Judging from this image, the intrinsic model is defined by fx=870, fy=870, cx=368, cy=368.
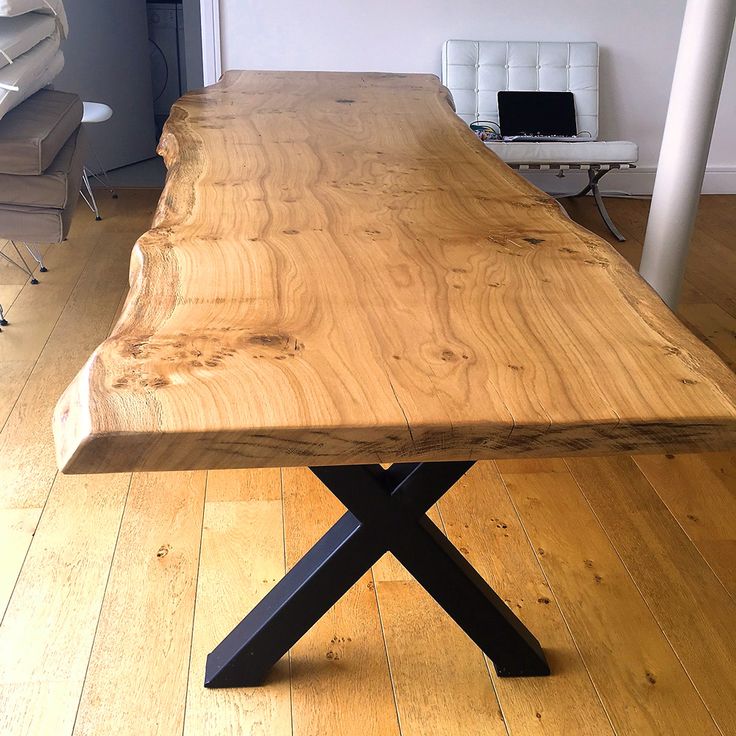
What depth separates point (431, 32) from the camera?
13.4 ft

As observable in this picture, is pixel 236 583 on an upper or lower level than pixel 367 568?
lower

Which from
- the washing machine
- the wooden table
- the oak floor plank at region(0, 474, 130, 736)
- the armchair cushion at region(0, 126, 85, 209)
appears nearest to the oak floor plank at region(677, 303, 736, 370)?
the wooden table

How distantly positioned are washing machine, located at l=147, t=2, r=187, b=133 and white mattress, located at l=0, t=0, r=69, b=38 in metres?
2.34

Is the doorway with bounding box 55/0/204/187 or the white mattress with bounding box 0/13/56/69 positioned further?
the doorway with bounding box 55/0/204/187

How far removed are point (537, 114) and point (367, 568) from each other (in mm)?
3219

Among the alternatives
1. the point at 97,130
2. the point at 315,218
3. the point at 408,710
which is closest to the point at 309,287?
the point at 315,218

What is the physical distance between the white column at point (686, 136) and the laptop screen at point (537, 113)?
1.44 metres

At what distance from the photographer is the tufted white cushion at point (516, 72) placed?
13.3 ft

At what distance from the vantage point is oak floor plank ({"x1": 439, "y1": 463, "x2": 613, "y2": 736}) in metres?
1.36

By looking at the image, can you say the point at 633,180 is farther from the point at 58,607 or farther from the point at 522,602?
the point at 58,607

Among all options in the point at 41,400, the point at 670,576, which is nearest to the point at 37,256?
the point at 41,400

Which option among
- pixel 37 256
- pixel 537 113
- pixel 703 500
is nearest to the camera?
pixel 703 500

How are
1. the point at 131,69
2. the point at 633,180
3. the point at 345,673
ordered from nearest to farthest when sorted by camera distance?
the point at 345,673
the point at 633,180
the point at 131,69

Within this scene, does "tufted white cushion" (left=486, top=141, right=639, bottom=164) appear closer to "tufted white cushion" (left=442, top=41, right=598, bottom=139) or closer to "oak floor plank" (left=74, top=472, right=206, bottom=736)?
"tufted white cushion" (left=442, top=41, right=598, bottom=139)
